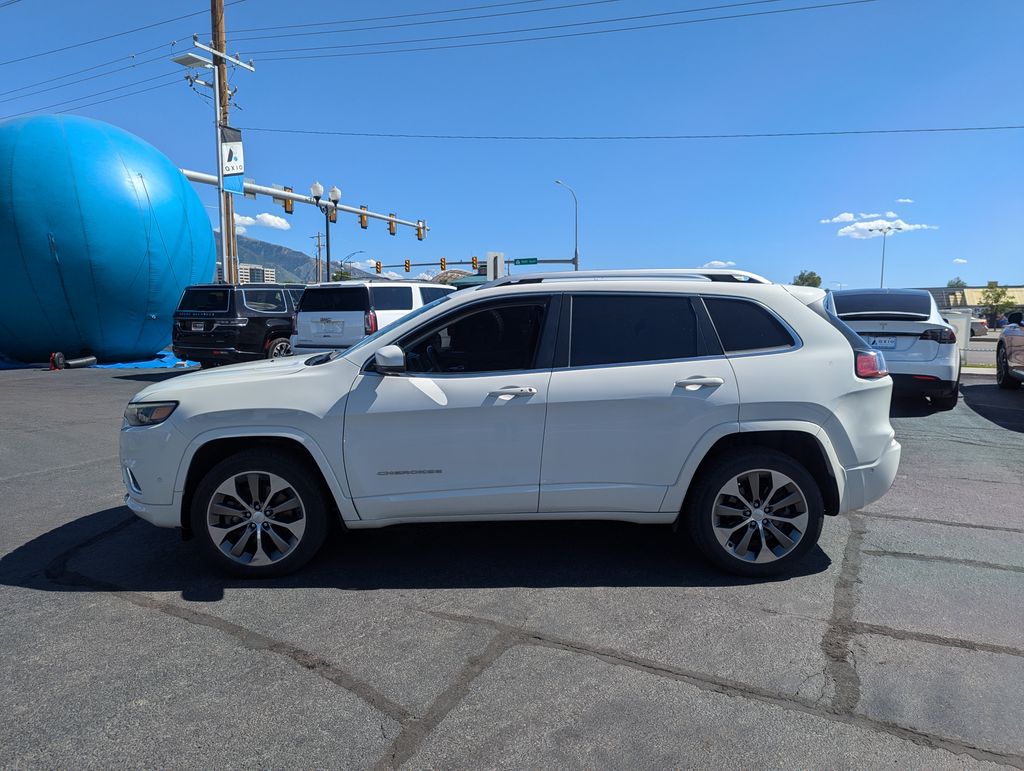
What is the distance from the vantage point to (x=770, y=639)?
11.0 feet

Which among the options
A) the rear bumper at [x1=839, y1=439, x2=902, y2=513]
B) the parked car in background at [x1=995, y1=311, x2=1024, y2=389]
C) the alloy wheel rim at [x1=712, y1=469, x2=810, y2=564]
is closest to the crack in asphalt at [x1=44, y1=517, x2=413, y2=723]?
the alloy wheel rim at [x1=712, y1=469, x2=810, y2=564]

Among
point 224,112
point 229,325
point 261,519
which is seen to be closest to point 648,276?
point 261,519

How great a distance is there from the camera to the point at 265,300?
15883 millimetres

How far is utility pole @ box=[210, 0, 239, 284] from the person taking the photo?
23641 millimetres

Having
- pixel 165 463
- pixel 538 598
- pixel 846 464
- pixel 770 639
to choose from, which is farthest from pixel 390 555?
pixel 846 464

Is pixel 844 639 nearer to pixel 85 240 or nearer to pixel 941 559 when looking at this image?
pixel 941 559

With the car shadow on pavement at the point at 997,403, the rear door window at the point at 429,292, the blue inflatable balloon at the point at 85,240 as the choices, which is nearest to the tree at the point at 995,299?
the car shadow on pavement at the point at 997,403

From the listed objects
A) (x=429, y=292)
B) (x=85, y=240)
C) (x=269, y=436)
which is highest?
(x=85, y=240)

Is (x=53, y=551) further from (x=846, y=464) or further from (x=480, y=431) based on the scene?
(x=846, y=464)

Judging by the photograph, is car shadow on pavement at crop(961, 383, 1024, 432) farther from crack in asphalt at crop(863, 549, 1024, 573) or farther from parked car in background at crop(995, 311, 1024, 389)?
crack in asphalt at crop(863, 549, 1024, 573)

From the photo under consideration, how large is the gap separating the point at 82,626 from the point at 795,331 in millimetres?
4112

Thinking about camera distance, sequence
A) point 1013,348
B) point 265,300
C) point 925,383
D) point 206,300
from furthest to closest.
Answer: point 265,300 < point 206,300 < point 1013,348 < point 925,383

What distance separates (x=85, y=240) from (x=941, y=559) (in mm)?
19225

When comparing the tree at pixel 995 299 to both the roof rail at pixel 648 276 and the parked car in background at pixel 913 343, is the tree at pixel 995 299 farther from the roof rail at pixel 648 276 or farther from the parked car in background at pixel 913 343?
the roof rail at pixel 648 276
